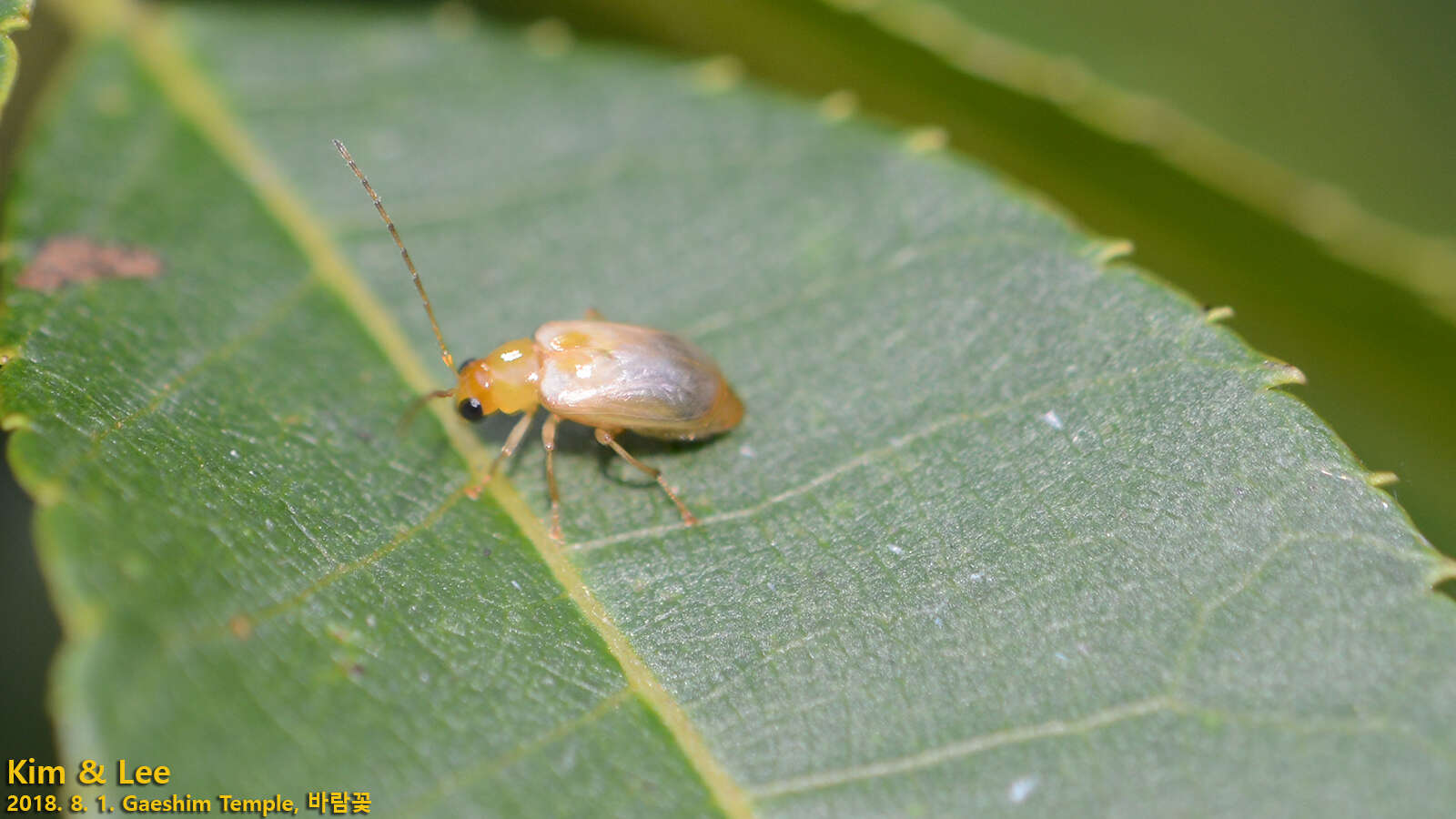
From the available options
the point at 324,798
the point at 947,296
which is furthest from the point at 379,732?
the point at 947,296

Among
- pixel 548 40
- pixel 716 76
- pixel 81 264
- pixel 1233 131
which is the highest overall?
pixel 548 40

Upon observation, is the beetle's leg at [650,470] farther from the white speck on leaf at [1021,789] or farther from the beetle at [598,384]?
the white speck on leaf at [1021,789]

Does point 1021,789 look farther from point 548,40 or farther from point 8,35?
point 548,40

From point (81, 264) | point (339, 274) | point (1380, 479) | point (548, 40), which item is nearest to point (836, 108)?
point (548, 40)

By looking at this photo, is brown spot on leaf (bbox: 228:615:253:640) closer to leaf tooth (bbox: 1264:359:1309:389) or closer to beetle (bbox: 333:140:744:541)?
beetle (bbox: 333:140:744:541)

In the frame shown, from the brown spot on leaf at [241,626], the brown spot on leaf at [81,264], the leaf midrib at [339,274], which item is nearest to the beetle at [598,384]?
the leaf midrib at [339,274]

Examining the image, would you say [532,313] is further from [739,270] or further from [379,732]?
[379,732]
